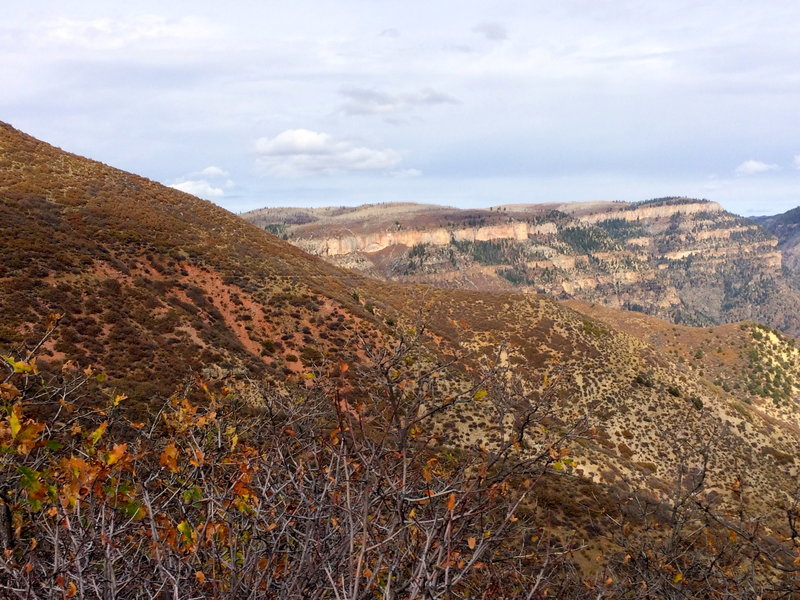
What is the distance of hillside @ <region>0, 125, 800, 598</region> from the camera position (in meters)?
5.47

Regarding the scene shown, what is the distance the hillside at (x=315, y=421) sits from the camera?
547 centimetres

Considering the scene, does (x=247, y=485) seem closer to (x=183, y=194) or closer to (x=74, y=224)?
Result: (x=74, y=224)

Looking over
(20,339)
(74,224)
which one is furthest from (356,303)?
(20,339)

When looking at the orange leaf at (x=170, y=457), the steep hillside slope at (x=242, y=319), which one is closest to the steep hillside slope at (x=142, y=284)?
the steep hillside slope at (x=242, y=319)

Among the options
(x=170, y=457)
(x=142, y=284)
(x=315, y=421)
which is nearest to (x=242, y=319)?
(x=142, y=284)

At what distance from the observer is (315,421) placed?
12.5m

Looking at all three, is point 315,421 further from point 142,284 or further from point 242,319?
point 142,284

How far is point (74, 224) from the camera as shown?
44.5 m

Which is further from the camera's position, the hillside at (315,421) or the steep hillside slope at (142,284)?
the steep hillside slope at (142,284)

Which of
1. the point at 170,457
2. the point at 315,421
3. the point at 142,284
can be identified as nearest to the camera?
the point at 170,457

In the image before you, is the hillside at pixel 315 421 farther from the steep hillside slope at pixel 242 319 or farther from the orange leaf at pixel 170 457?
the steep hillside slope at pixel 242 319

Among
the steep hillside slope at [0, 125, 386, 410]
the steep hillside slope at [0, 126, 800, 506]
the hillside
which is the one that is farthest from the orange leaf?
the steep hillside slope at [0, 125, 386, 410]

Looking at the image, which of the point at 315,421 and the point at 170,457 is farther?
the point at 315,421

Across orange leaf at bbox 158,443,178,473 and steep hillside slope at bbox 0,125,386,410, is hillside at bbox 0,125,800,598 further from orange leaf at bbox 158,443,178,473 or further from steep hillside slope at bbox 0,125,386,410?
steep hillside slope at bbox 0,125,386,410
